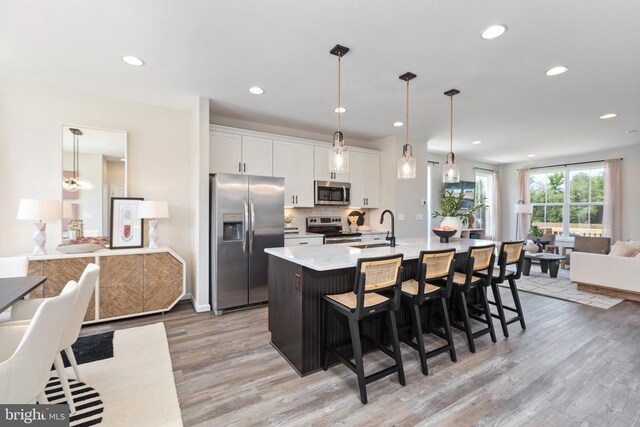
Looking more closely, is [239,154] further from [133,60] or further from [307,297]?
[307,297]

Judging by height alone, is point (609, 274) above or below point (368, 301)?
below

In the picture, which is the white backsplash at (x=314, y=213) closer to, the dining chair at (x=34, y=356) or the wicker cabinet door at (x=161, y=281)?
the wicker cabinet door at (x=161, y=281)

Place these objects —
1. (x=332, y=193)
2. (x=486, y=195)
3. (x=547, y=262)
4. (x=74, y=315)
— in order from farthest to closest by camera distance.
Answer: (x=486, y=195) → (x=547, y=262) → (x=332, y=193) → (x=74, y=315)

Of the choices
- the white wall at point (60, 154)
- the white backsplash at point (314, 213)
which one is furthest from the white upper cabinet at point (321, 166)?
the white wall at point (60, 154)

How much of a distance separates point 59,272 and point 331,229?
12.3 ft

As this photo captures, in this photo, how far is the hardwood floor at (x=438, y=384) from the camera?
1874mm

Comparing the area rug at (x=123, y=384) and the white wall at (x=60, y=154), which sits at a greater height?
the white wall at (x=60, y=154)

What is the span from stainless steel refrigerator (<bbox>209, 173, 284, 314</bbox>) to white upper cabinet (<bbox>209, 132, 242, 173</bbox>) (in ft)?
0.89

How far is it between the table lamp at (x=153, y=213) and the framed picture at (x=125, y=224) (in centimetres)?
14

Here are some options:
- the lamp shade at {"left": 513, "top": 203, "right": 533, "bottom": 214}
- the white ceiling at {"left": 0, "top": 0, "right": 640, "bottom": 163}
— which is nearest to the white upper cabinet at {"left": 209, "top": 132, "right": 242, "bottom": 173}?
the white ceiling at {"left": 0, "top": 0, "right": 640, "bottom": 163}

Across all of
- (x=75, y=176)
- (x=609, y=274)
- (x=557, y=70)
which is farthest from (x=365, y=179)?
(x=75, y=176)

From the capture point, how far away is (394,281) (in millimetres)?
2156

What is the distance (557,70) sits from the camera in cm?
292

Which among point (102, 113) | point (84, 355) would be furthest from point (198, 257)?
point (102, 113)
